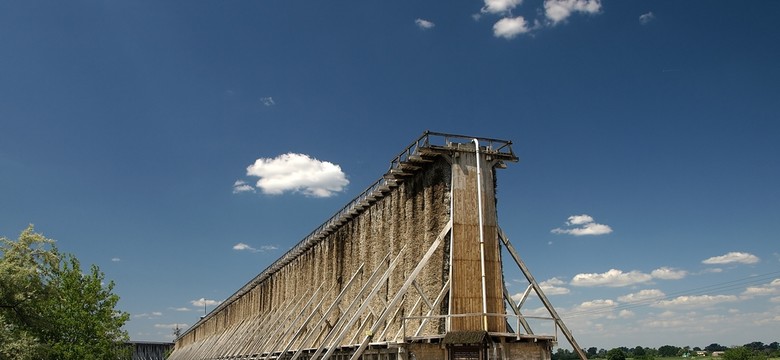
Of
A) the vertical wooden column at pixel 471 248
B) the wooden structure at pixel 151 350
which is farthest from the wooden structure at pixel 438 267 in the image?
the wooden structure at pixel 151 350

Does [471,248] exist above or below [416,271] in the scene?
above

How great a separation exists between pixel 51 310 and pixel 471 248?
29.7 m

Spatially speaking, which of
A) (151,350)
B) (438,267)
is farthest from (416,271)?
(151,350)

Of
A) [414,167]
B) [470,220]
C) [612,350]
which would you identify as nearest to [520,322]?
[470,220]

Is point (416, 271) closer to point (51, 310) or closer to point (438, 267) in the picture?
point (438, 267)

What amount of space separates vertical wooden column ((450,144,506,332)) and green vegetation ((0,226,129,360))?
2301cm

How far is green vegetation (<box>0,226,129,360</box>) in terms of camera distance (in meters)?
35.1

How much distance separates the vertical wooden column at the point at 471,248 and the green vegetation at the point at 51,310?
23.0 m

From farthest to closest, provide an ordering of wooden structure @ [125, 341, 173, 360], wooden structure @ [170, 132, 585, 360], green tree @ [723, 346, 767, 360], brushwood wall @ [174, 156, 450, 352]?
green tree @ [723, 346, 767, 360], wooden structure @ [125, 341, 173, 360], brushwood wall @ [174, 156, 450, 352], wooden structure @ [170, 132, 585, 360]

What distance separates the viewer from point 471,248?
2731 cm

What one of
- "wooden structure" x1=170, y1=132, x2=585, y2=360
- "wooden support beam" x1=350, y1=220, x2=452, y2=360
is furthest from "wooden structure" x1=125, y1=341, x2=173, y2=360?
"wooden support beam" x1=350, y1=220, x2=452, y2=360

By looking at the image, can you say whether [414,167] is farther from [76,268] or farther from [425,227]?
[76,268]

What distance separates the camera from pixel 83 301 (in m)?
42.7

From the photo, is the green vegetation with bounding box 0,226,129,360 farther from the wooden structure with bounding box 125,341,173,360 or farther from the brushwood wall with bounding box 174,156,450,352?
the wooden structure with bounding box 125,341,173,360
